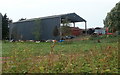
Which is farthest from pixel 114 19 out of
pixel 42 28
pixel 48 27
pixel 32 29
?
pixel 32 29

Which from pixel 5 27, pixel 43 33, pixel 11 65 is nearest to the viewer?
pixel 11 65

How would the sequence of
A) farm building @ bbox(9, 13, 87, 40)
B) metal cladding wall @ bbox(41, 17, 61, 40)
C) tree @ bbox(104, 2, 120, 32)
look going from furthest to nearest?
metal cladding wall @ bbox(41, 17, 61, 40), farm building @ bbox(9, 13, 87, 40), tree @ bbox(104, 2, 120, 32)

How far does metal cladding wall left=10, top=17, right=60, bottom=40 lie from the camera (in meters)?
30.0

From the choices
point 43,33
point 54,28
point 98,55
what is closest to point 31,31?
point 43,33

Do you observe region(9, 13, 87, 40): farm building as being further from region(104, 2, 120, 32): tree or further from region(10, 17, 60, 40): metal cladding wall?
region(104, 2, 120, 32): tree

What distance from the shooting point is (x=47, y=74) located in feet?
12.0

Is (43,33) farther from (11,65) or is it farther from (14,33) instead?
Result: (11,65)

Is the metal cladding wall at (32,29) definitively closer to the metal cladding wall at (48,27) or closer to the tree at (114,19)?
the metal cladding wall at (48,27)

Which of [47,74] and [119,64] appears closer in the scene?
[47,74]

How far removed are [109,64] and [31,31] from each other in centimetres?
2896

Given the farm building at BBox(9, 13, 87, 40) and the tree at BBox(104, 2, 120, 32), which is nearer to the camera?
the tree at BBox(104, 2, 120, 32)

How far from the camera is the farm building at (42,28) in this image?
28.7 m

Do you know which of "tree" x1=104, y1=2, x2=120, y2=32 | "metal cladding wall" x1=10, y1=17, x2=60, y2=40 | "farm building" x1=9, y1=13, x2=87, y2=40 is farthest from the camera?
"metal cladding wall" x1=10, y1=17, x2=60, y2=40

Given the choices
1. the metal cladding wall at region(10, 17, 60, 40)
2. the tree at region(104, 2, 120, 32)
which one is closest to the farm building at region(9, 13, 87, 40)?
the metal cladding wall at region(10, 17, 60, 40)
